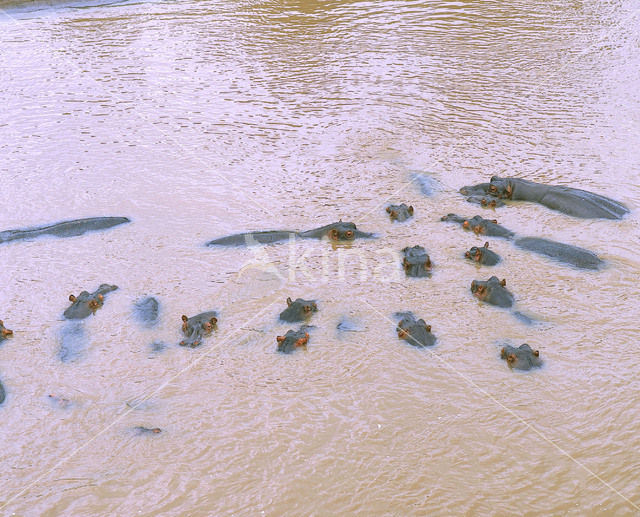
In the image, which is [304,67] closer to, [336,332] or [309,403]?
[336,332]

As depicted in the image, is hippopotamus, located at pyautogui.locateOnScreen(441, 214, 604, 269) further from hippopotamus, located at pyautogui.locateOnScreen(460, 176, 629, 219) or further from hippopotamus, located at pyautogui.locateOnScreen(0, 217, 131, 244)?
hippopotamus, located at pyautogui.locateOnScreen(0, 217, 131, 244)

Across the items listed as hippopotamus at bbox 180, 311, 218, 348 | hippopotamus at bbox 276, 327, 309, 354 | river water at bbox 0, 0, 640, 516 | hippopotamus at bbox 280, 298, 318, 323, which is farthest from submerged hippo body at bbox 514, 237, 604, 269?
hippopotamus at bbox 180, 311, 218, 348

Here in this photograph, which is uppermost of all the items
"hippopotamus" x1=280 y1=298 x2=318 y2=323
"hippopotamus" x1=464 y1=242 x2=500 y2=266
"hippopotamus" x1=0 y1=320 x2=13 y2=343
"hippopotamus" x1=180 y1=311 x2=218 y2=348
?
"hippopotamus" x1=464 y1=242 x2=500 y2=266

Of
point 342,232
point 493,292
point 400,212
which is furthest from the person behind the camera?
point 400,212

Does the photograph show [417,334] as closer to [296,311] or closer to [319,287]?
[296,311]

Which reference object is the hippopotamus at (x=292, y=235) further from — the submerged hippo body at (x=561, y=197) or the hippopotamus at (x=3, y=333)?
the hippopotamus at (x=3, y=333)

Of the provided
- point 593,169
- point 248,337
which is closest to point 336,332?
point 248,337

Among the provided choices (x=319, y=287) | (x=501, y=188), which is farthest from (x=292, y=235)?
(x=501, y=188)
